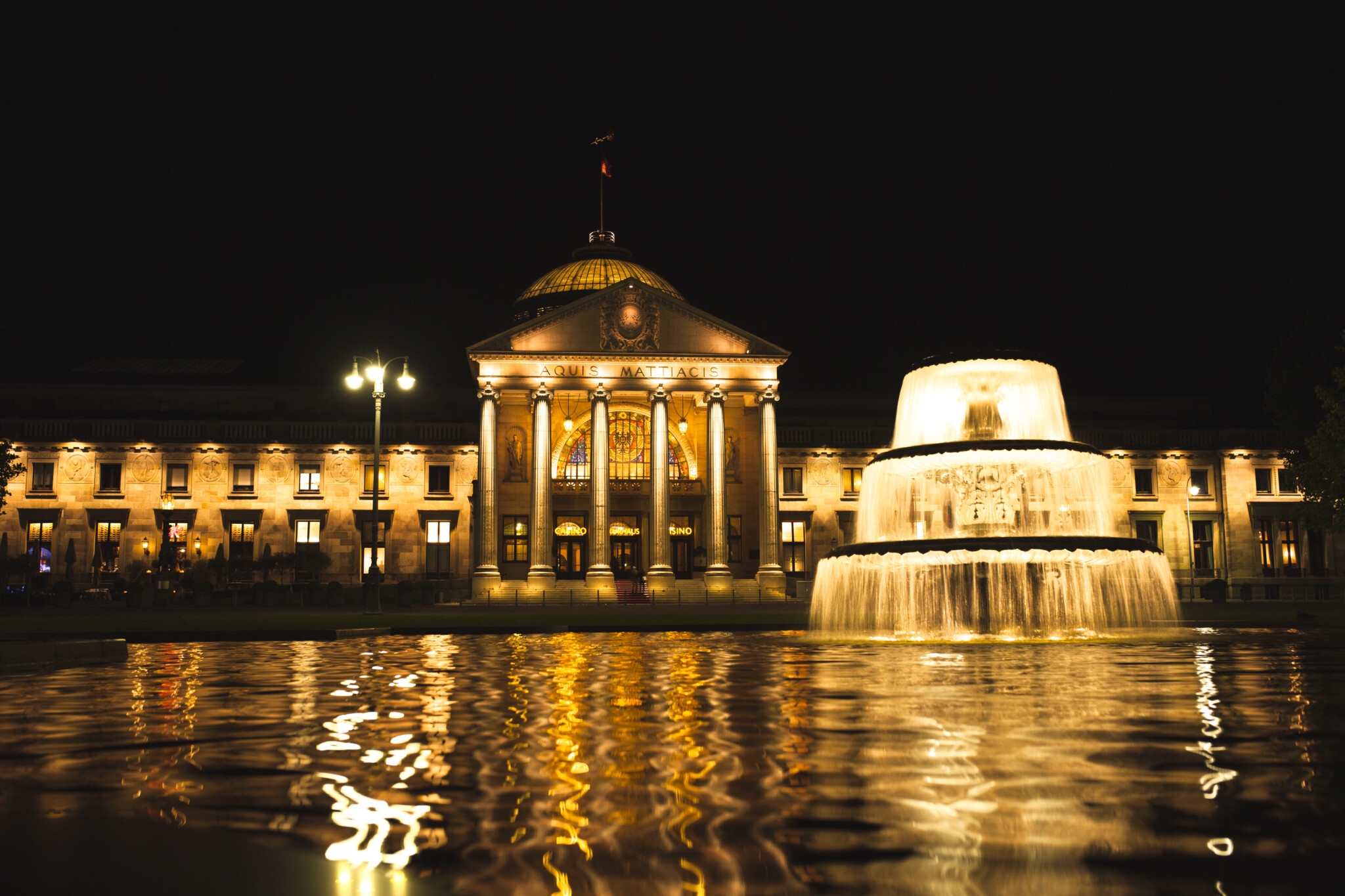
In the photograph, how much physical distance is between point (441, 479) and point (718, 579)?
17973 millimetres

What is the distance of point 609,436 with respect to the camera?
204 ft

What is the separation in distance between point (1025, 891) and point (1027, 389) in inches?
777

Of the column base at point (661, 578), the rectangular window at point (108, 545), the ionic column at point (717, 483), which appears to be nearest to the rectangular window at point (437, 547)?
the column base at point (661, 578)

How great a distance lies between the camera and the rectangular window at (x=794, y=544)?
63.7 metres

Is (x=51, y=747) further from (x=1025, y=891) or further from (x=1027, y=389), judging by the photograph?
(x=1027, y=389)

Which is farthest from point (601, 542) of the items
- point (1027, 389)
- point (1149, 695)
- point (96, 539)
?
point (1149, 695)

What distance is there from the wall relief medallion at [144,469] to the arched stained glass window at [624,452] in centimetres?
2149

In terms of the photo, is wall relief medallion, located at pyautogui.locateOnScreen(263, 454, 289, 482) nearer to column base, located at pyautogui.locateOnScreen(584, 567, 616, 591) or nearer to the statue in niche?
column base, located at pyautogui.locateOnScreen(584, 567, 616, 591)

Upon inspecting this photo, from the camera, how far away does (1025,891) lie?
4.10 meters

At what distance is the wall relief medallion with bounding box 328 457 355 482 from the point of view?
62.1 meters

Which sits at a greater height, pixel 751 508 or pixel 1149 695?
pixel 751 508

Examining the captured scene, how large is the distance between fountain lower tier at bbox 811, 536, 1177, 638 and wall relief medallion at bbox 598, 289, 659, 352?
120 ft

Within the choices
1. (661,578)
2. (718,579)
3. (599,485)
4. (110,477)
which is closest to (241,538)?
(110,477)

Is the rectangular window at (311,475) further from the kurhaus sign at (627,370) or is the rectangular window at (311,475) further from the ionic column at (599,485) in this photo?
the ionic column at (599,485)
